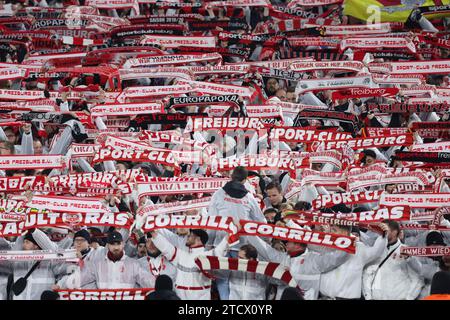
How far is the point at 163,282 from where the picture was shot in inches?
677

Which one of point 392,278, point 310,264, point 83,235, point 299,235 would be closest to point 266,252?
point 299,235

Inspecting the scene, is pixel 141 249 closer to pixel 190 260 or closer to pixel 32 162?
pixel 190 260

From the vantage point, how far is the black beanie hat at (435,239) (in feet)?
59.3

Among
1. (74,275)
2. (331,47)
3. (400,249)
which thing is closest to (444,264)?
(400,249)

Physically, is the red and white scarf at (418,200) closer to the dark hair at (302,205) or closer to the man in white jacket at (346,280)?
the dark hair at (302,205)

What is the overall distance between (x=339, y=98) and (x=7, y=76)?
6.87 m

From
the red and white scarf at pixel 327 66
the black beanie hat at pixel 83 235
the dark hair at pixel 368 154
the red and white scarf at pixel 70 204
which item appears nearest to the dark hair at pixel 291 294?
the black beanie hat at pixel 83 235

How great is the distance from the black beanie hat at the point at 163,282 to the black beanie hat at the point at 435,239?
383 centimetres

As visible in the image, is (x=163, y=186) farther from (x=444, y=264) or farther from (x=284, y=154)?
(x=444, y=264)

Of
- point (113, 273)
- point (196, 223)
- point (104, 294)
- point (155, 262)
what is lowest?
point (104, 294)

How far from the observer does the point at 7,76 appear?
2575cm

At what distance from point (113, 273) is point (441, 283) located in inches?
180

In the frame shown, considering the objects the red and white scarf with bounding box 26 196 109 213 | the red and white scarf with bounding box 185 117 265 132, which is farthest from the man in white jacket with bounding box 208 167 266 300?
the red and white scarf with bounding box 185 117 265 132

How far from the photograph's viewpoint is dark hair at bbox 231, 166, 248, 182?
19031 millimetres
